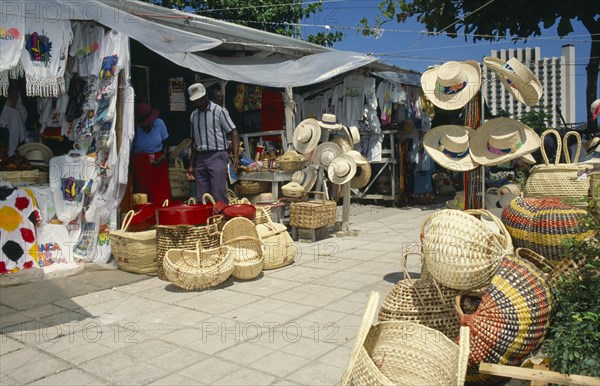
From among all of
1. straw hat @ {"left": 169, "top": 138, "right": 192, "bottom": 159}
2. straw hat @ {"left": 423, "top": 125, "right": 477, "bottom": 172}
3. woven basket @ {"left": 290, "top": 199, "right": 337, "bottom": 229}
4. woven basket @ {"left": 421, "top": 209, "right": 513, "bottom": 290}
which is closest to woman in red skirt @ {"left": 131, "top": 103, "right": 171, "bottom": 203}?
straw hat @ {"left": 169, "top": 138, "right": 192, "bottom": 159}

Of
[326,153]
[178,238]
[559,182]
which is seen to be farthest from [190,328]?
[326,153]

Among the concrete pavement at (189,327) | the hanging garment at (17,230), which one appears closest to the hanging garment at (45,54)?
the hanging garment at (17,230)

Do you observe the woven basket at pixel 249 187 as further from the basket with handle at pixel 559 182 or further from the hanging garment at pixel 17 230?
the basket with handle at pixel 559 182

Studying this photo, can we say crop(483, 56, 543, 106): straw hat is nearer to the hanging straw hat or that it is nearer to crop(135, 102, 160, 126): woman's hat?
the hanging straw hat

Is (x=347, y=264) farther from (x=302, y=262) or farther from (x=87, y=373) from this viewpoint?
(x=87, y=373)

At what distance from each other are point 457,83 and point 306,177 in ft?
11.6

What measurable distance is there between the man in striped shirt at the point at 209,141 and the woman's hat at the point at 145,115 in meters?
0.60

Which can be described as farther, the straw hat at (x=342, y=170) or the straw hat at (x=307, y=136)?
the straw hat at (x=307, y=136)

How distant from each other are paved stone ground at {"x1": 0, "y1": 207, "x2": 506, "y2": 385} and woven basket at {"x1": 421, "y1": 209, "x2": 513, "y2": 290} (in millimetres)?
907

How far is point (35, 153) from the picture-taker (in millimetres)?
6715

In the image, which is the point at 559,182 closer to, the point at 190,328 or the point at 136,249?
the point at 190,328

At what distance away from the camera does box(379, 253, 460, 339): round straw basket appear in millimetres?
3068

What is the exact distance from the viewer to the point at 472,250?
Result: 2.97 metres

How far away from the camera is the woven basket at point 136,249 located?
18.2ft
